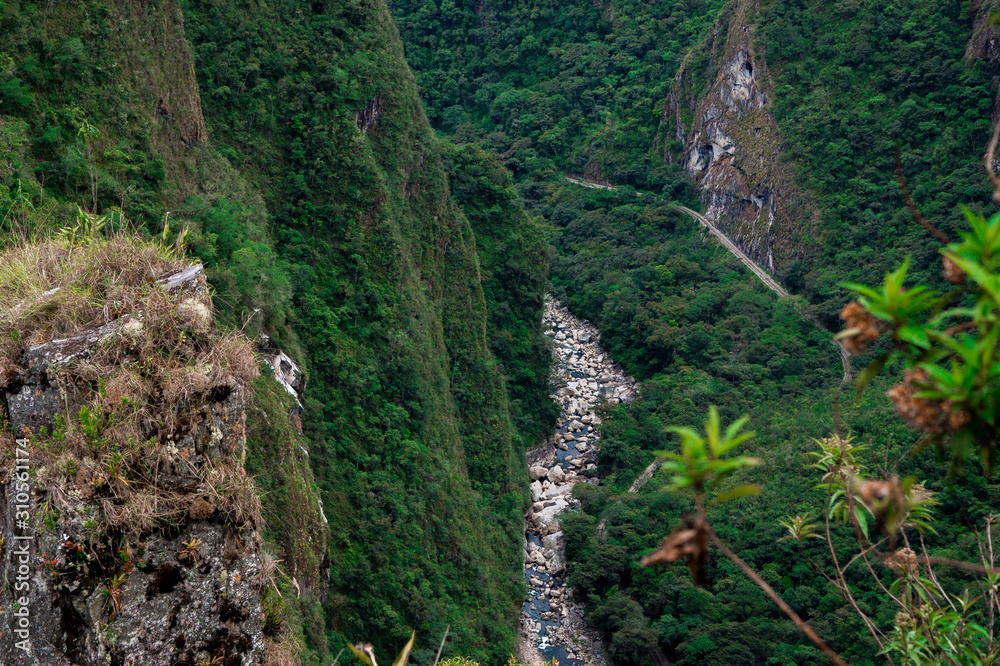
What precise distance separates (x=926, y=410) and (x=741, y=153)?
162 ft

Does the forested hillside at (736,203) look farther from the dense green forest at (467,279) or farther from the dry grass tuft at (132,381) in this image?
the dry grass tuft at (132,381)

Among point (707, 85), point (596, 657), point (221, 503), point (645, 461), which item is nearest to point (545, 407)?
point (645, 461)

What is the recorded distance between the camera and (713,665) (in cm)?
2122

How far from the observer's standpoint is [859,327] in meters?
2.46

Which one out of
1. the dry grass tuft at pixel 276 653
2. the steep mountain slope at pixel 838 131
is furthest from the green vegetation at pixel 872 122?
the dry grass tuft at pixel 276 653

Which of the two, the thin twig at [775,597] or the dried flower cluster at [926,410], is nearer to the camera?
the thin twig at [775,597]

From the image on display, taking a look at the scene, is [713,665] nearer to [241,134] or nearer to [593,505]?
[593,505]

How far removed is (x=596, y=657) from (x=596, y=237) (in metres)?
30.3

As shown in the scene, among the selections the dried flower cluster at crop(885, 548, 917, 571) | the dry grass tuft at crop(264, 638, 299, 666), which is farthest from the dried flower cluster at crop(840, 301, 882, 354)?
the dry grass tuft at crop(264, 638, 299, 666)

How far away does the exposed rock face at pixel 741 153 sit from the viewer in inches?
1731

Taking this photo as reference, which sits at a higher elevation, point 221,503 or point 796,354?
point 221,503

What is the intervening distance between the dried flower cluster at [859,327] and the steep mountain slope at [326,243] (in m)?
9.61

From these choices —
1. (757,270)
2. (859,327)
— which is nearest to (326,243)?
(859,327)

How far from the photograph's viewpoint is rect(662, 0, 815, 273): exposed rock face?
43969 millimetres
